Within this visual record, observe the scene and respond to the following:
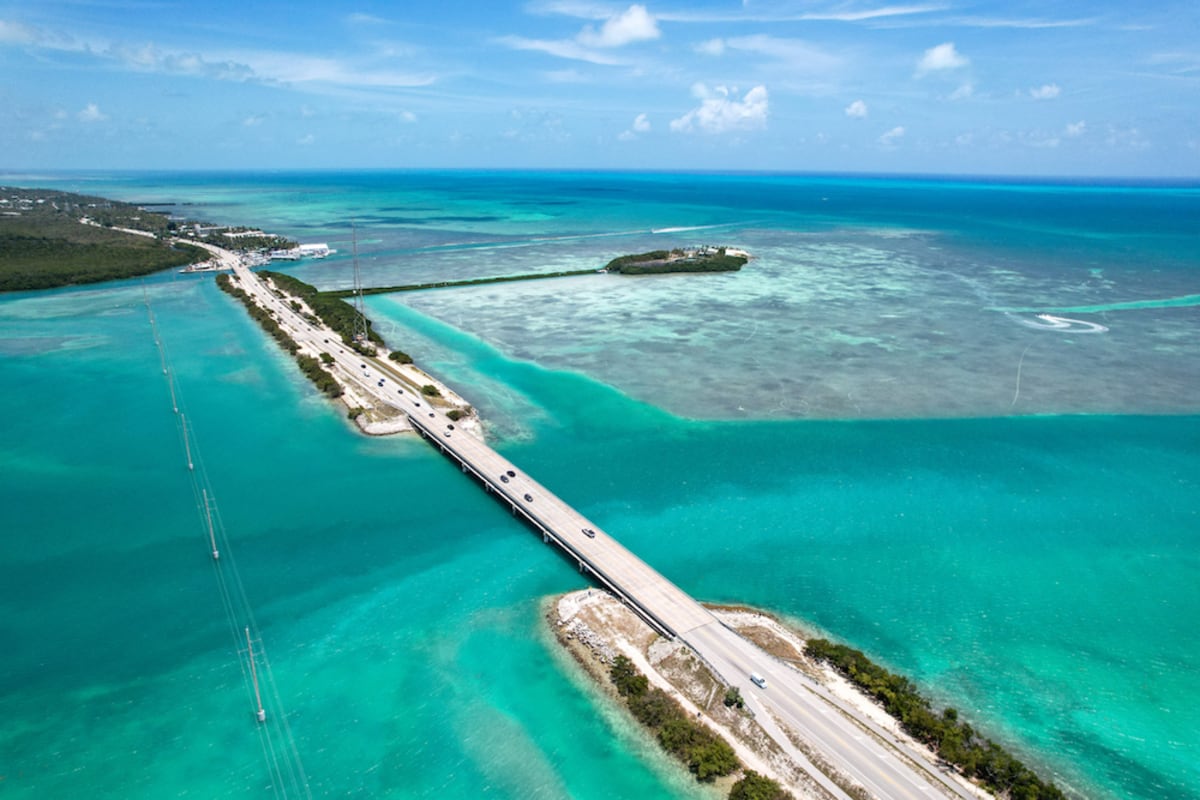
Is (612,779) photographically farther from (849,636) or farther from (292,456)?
(292,456)

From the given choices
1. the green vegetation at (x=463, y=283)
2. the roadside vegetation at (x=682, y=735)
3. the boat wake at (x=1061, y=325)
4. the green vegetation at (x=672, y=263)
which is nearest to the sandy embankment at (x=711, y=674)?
the roadside vegetation at (x=682, y=735)

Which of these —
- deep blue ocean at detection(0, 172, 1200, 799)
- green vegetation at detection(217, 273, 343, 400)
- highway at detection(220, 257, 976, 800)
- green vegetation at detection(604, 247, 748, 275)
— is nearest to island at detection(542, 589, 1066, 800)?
highway at detection(220, 257, 976, 800)

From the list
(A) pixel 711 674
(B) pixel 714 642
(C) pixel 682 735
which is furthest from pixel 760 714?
(B) pixel 714 642

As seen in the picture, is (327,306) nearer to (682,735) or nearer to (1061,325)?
(682,735)

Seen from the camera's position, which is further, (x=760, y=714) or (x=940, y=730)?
(x=760, y=714)

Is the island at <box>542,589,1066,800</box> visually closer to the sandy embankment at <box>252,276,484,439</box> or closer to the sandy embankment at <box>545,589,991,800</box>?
the sandy embankment at <box>545,589,991,800</box>

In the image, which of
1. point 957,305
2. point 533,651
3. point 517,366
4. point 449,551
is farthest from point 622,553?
point 957,305
